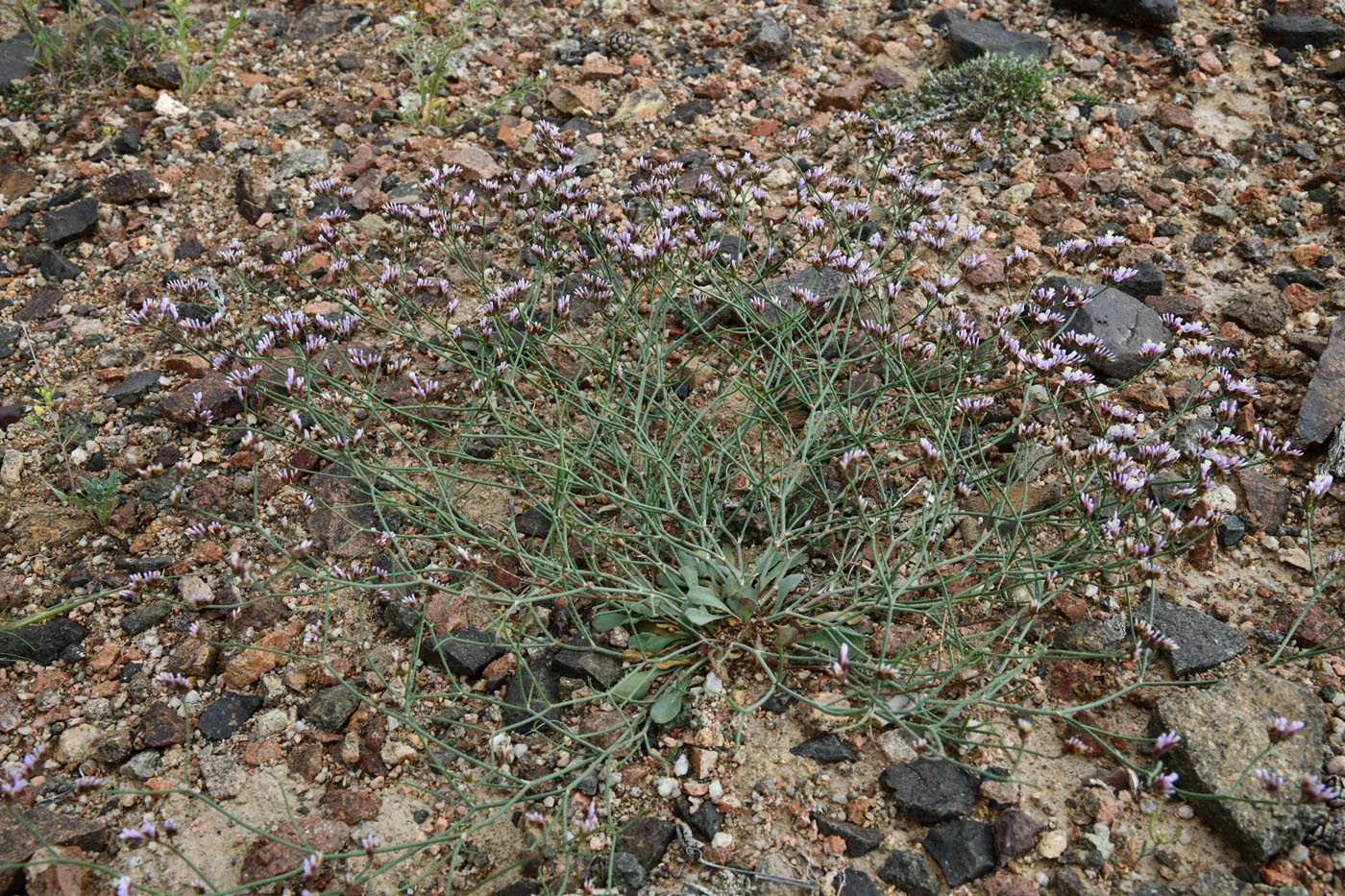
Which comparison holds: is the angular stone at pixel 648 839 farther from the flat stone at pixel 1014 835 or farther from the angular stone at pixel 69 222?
the angular stone at pixel 69 222

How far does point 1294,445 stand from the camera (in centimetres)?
334

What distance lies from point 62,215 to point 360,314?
2237 millimetres

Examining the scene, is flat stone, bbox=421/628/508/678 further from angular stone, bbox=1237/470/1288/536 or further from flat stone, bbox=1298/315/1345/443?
flat stone, bbox=1298/315/1345/443

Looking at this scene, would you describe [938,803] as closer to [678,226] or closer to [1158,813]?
[1158,813]

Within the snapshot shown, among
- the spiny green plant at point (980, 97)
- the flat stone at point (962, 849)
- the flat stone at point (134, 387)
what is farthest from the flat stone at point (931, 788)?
the spiny green plant at point (980, 97)

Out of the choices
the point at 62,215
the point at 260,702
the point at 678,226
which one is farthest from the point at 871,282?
the point at 62,215

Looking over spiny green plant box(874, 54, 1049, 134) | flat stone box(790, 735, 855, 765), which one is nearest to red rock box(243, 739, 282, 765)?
flat stone box(790, 735, 855, 765)

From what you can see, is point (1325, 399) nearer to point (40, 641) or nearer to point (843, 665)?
point (843, 665)

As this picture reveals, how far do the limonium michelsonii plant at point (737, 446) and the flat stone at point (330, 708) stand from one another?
0.21 meters

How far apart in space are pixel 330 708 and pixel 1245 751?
262 centimetres

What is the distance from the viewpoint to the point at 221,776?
270cm

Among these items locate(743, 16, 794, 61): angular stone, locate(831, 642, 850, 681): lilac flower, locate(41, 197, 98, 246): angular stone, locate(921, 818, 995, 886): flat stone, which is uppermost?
locate(743, 16, 794, 61): angular stone

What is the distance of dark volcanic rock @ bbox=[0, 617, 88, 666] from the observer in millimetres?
2986

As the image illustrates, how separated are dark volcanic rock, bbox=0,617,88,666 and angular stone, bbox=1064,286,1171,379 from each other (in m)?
3.79
